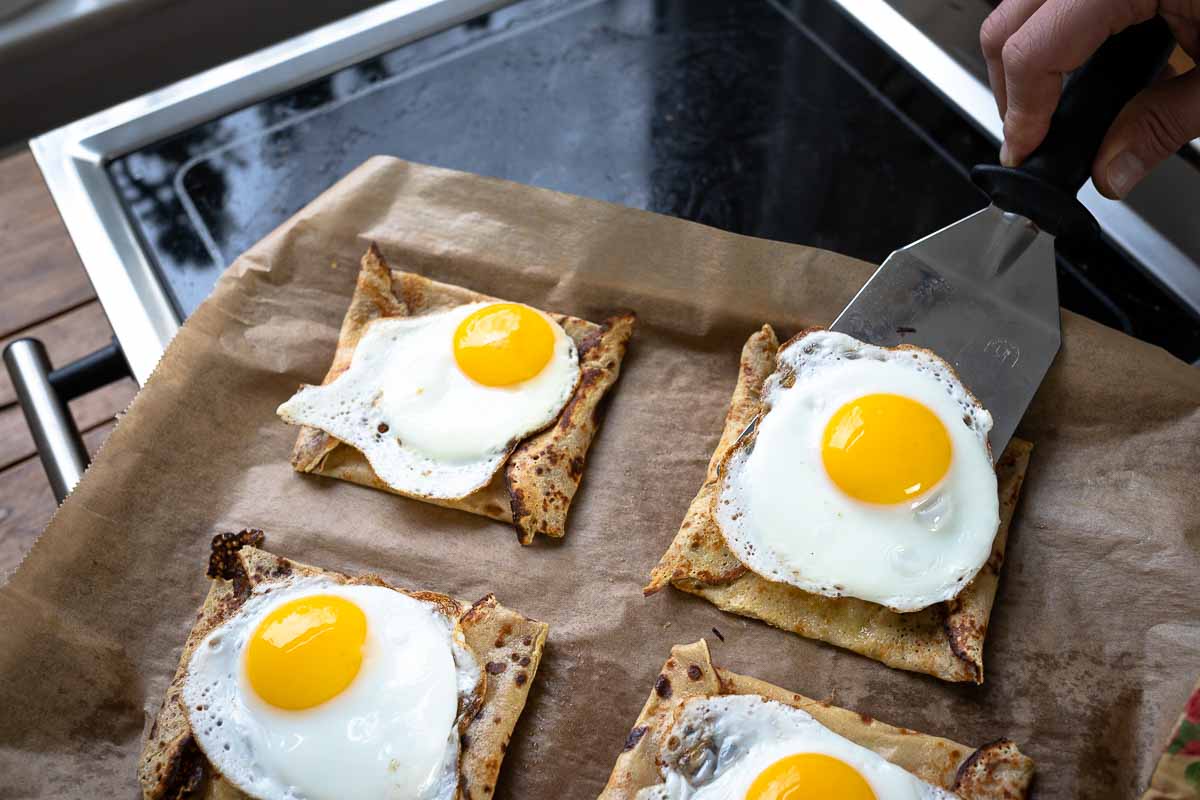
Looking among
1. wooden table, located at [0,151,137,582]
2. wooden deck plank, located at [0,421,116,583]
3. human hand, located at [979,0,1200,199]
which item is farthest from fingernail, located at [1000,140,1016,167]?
wooden deck plank, located at [0,421,116,583]

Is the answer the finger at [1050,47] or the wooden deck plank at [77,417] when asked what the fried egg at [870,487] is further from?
the wooden deck plank at [77,417]

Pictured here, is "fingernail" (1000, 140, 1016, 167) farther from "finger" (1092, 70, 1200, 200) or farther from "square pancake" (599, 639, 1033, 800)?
"square pancake" (599, 639, 1033, 800)

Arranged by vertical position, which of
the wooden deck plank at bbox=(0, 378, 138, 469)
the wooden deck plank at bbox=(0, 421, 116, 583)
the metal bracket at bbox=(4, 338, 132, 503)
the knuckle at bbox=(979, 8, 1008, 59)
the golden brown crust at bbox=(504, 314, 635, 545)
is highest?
the knuckle at bbox=(979, 8, 1008, 59)

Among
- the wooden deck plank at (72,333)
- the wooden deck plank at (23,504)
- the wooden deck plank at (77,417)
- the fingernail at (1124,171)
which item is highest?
the fingernail at (1124,171)

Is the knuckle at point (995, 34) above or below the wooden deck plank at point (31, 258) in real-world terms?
above

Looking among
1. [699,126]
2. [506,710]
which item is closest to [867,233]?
[699,126]

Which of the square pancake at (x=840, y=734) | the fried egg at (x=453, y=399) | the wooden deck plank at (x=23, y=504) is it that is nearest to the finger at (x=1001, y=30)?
the fried egg at (x=453, y=399)

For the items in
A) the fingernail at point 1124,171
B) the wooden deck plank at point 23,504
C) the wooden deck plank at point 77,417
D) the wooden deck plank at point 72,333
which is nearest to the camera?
the fingernail at point 1124,171

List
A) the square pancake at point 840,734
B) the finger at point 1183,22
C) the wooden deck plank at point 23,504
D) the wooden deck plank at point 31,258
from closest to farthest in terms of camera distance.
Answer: the square pancake at point 840,734
the finger at point 1183,22
the wooden deck plank at point 23,504
the wooden deck plank at point 31,258
